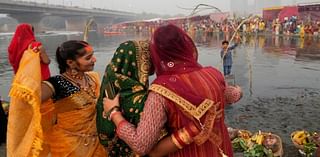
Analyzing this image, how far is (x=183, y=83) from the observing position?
1677mm

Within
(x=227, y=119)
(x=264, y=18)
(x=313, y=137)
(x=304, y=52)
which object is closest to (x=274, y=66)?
(x=304, y=52)

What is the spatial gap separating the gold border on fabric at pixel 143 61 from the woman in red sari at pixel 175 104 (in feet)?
0.20

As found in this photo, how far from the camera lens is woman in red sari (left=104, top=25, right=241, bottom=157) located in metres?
1.64

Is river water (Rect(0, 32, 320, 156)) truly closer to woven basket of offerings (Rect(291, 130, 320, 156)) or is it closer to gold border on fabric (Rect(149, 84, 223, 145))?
woven basket of offerings (Rect(291, 130, 320, 156))

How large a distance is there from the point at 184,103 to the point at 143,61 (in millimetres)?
322

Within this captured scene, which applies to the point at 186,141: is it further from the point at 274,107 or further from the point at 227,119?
the point at 274,107

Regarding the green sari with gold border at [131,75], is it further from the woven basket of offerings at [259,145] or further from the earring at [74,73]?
the woven basket of offerings at [259,145]

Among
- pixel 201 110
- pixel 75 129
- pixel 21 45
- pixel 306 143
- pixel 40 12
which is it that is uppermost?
pixel 40 12

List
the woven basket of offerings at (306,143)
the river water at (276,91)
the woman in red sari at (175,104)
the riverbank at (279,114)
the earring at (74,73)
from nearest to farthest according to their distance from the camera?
1. the woman in red sari at (175,104)
2. the earring at (74,73)
3. the woven basket of offerings at (306,143)
4. the riverbank at (279,114)
5. the river water at (276,91)

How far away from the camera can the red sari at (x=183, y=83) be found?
A: 1.66 meters

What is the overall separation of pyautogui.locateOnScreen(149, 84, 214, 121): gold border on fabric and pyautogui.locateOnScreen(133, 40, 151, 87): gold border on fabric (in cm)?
11

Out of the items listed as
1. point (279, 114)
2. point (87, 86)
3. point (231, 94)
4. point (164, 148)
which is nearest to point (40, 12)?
point (279, 114)

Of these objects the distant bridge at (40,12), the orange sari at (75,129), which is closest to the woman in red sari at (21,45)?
the orange sari at (75,129)

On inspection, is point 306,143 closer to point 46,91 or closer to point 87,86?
point 87,86
